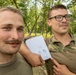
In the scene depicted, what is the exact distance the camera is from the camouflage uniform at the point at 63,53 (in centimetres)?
267

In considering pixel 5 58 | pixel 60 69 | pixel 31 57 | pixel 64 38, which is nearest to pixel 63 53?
→ pixel 64 38

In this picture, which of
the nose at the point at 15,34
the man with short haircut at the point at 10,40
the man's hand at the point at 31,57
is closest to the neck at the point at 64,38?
the man's hand at the point at 31,57

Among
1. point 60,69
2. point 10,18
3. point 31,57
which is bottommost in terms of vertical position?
point 60,69

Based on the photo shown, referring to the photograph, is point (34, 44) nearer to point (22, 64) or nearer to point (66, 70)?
point (22, 64)

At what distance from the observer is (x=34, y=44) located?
7.36ft

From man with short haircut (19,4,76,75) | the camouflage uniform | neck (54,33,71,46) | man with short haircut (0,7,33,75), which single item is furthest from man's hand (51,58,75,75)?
man with short haircut (0,7,33,75)

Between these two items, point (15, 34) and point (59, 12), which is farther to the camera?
point (59, 12)

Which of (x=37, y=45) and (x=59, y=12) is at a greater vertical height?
(x=59, y=12)

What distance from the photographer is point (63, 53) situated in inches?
110

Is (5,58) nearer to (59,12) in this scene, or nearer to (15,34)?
(15,34)

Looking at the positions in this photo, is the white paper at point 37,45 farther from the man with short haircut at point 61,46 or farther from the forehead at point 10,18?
the forehead at point 10,18

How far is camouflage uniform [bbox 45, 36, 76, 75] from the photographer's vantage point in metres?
2.67

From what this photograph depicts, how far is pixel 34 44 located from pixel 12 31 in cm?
50

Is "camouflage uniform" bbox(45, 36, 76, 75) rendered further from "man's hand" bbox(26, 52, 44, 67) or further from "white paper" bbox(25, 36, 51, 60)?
"man's hand" bbox(26, 52, 44, 67)
